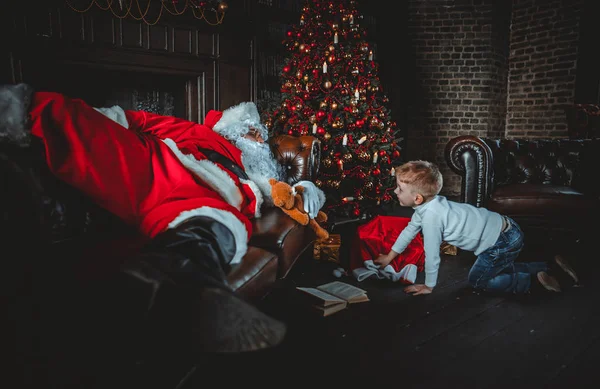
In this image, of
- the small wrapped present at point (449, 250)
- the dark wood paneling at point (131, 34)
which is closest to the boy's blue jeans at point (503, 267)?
the small wrapped present at point (449, 250)

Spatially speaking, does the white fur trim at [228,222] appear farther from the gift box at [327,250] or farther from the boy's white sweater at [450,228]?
the gift box at [327,250]

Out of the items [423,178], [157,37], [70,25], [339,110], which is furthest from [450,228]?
[70,25]

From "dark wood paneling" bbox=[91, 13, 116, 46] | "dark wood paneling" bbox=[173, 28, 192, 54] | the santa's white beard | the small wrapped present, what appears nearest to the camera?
the santa's white beard

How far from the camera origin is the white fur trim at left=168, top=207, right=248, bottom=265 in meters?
1.45

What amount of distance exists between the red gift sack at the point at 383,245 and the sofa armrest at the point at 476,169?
28.6 inches

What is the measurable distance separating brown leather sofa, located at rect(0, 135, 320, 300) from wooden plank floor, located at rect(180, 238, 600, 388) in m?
0.27

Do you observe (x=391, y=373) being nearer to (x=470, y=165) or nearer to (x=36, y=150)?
(x=36, y=150)

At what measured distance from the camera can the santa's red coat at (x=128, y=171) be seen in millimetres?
1517

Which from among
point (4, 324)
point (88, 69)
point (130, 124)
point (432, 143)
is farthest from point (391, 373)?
point (432, 143)

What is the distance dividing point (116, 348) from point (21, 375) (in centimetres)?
23

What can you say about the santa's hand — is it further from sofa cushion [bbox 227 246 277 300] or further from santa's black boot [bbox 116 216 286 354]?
santa's black boot [bbox 116 216 286 354]

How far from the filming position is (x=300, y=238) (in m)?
2.12

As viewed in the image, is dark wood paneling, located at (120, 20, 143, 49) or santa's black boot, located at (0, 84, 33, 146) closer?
santa's black boot, located at (0, 84, 33, 146)

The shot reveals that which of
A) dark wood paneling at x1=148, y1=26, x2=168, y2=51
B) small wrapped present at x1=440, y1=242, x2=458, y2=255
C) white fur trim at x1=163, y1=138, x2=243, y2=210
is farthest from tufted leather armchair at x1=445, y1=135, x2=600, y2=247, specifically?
dark wood paneling at x1=148, y1=26, x2=168, y2=51
